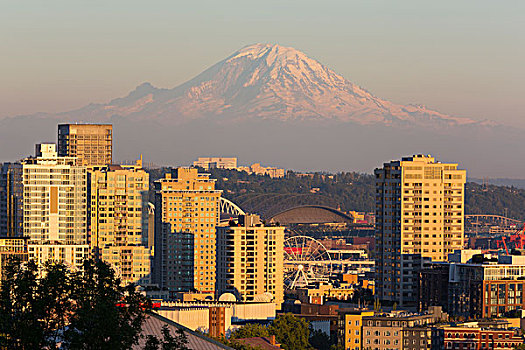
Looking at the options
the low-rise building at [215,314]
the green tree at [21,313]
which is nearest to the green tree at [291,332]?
the low-rise building at [215,314]

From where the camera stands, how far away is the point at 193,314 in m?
148

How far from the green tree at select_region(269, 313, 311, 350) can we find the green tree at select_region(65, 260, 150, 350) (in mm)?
Result: 85926

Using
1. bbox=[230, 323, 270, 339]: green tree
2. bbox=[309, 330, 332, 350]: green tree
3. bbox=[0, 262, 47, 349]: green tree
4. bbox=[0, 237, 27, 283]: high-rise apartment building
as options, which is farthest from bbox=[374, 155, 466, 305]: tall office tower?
bbox=[0, 262, 47, 349]: green tree

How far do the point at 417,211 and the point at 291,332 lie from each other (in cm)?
3359

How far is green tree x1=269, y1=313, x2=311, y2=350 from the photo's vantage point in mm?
141875

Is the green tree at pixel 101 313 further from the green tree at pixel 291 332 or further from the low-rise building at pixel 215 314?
the green tree at pixel 291 332

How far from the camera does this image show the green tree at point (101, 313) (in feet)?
165

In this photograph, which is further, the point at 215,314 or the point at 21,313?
the point at 215,314

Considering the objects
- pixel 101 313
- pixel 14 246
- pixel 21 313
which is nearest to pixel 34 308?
pixel 21 313

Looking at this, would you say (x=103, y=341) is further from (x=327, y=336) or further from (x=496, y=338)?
(x=327, y=336)

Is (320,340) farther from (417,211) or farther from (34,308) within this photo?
(34,308)

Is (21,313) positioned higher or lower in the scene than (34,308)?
lower

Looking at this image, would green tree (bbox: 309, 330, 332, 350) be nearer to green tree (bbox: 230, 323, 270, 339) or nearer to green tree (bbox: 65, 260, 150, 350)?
green tree (bbox: 230, 323, 270, 339)

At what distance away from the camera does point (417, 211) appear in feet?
570
